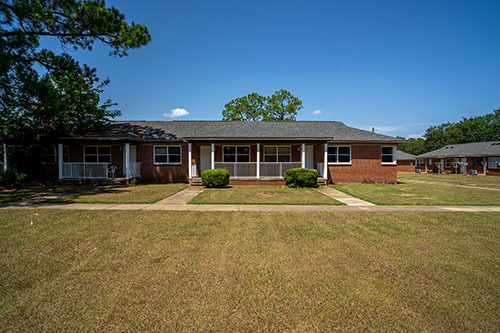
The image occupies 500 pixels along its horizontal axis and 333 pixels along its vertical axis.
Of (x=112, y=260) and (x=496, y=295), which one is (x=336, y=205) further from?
(x=112, y=260)

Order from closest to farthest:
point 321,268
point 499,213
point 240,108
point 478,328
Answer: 1. point 478,328
2. point 321,268
3. point 499,213
4. point 240,108

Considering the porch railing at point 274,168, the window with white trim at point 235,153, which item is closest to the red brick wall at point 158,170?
the window with white trim at point 235,153

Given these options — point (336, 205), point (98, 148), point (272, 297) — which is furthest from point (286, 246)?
point (98, 148)

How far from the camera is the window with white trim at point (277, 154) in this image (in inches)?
689

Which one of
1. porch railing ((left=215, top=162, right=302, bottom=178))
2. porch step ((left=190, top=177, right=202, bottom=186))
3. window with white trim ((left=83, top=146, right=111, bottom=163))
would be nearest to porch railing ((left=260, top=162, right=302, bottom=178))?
porch railing ((left=215, top=162, right=302, bottom=178))

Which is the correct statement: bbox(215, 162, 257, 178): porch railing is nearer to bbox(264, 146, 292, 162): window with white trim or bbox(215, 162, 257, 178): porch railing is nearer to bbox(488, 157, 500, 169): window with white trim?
bbox(264, 146, 292, 162): window with white trim

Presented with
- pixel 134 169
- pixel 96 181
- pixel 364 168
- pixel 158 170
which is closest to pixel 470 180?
pixel 364 168

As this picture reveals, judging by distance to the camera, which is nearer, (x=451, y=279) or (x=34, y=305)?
(x=34, y=305)

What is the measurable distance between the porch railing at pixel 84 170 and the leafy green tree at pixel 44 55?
7.35 feet

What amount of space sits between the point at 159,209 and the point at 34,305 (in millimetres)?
5311

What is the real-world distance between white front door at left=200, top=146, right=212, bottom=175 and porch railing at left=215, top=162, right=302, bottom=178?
1740 millimetres

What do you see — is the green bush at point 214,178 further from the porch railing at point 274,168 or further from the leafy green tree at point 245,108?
the leafy green tree at point 245,108

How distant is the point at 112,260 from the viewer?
397 cm

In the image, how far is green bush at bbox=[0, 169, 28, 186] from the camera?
45.3ft
